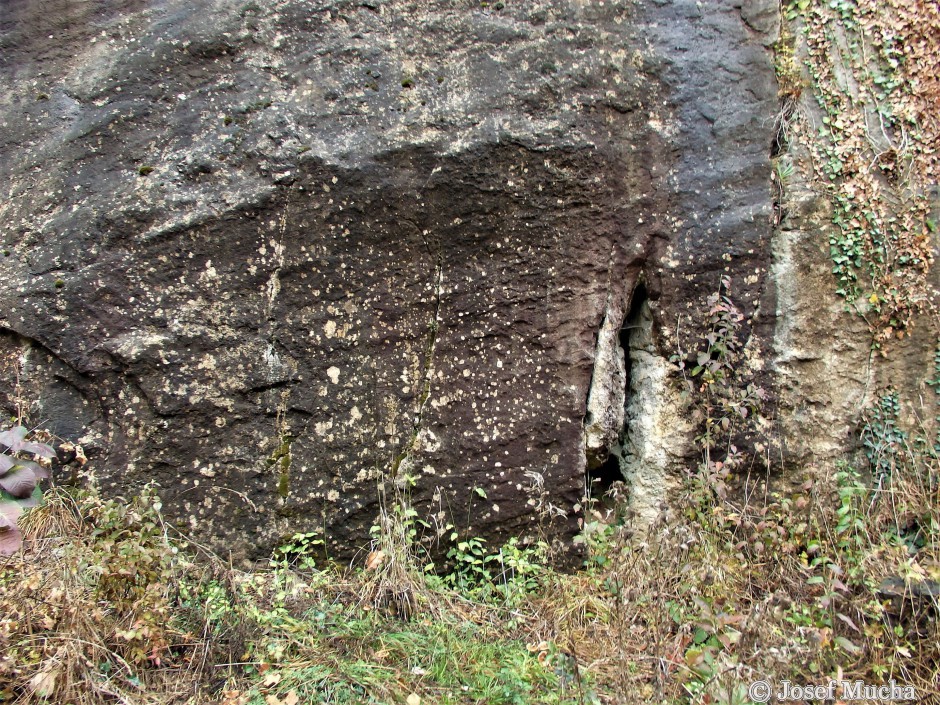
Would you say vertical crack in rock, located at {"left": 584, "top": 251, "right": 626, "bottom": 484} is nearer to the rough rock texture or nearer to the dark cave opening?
the dark cave opening

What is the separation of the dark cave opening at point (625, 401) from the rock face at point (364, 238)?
73 mm

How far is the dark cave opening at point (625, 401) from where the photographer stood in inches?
133

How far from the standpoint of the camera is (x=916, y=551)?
10.1 feet

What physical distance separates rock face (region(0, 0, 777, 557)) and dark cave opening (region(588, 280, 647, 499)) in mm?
73

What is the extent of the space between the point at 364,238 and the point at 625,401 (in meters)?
1.45

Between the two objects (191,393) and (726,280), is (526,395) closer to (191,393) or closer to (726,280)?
(726,280)

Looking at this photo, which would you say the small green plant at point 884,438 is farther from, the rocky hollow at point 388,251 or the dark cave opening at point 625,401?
the dark cave opening at point 625,401

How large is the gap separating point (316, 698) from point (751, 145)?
9.63 ft

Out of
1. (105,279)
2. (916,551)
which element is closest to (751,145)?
(916,551)

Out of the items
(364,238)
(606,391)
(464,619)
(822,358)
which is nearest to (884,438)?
(822,358)

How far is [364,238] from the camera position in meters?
3.07

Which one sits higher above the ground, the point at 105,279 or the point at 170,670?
the point at 105,279

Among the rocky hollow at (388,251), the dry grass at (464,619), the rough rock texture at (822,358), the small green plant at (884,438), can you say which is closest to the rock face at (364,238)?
the rocky hollow at (388,251)

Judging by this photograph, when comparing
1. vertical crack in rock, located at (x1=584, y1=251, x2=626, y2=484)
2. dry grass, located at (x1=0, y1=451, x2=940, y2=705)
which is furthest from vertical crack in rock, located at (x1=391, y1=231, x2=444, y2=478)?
vertical crack in rock, located at (x1=584, y1=251, x2=626, y2=484)
